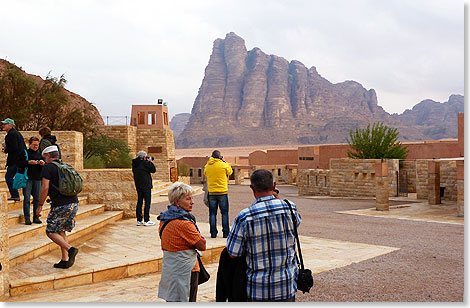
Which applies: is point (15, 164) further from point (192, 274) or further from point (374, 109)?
point (374, 109)

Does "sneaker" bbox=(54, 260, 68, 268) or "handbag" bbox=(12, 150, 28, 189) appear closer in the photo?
"sneaker" bbox=(54, 260, 68, 268)

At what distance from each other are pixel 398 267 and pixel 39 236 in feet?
15.5

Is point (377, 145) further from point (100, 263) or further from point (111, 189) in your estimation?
point (100, 263)

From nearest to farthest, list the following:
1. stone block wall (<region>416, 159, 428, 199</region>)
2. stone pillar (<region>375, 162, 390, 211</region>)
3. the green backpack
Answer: the green backpack → stone pillar (<region>375, 162, 390, 211</region>) → stone block wall (<region>416, 159, 428, 199</region>)

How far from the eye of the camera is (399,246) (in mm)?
7676

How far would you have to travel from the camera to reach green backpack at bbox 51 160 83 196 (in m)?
4.96

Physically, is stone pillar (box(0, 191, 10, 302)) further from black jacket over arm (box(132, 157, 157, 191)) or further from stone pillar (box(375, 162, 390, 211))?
stone pillar (box(375, 162, 390, 211))

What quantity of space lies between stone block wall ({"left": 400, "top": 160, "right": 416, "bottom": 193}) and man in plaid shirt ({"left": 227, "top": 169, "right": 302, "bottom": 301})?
64.6 feet

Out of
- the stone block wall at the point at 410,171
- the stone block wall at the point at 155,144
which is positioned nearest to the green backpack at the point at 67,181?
the stone block wall at the point at 410,171

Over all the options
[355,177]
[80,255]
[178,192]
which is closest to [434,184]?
[355,177]

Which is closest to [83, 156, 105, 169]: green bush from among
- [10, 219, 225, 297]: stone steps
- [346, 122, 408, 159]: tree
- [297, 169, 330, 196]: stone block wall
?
[10, 219, 225, 297]: stone steps

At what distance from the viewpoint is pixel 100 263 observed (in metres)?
5.42

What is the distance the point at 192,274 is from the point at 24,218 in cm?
410

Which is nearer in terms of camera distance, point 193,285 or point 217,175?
point 193,285
